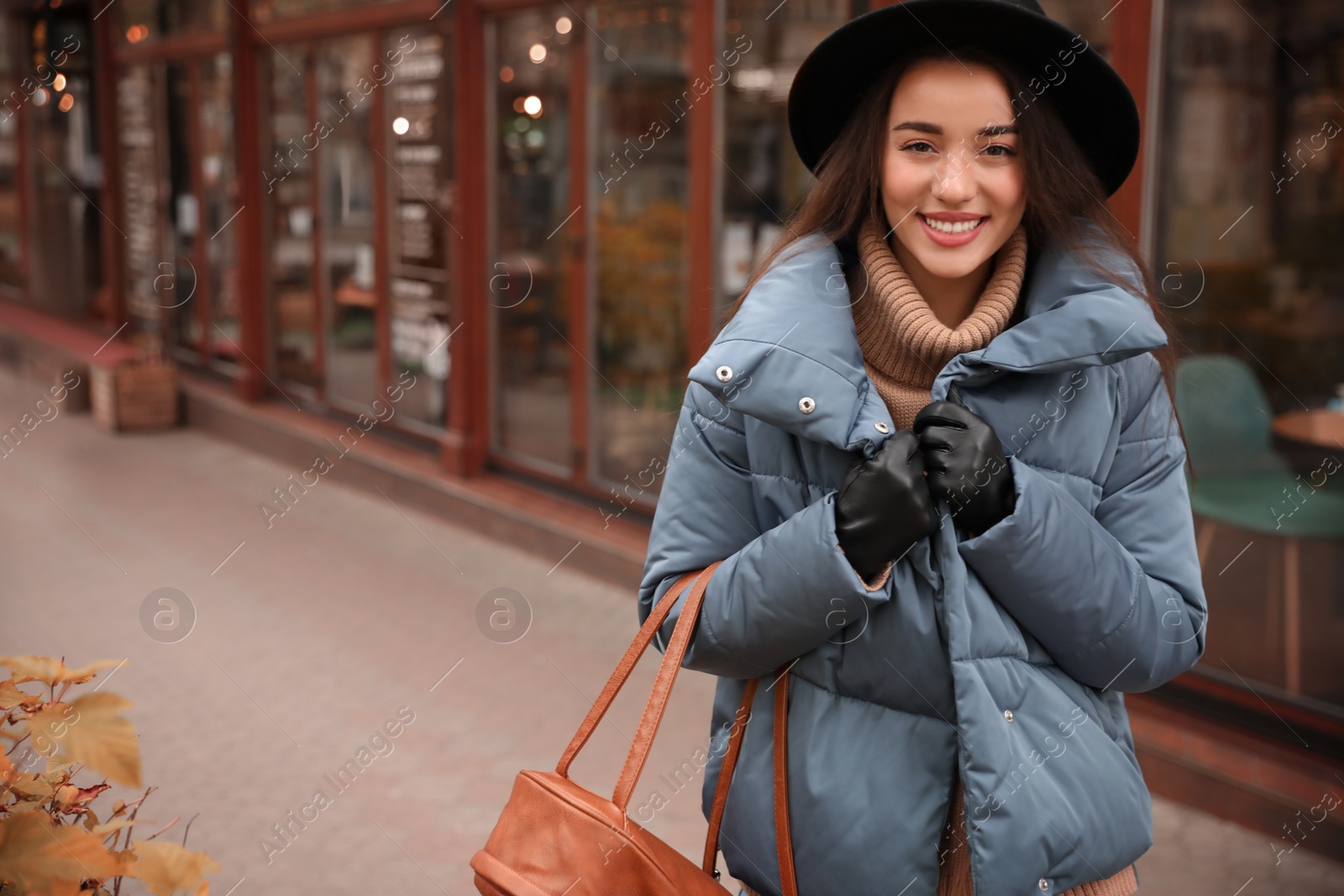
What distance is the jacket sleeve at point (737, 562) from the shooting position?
160 cm

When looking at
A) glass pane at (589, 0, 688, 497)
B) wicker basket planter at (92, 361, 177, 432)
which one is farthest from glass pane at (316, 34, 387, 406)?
glass pane at (589, 0, 688, 497)

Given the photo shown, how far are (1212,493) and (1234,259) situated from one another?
0.78 metres

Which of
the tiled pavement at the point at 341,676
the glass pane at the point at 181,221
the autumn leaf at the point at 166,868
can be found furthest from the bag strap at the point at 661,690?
the glass pane at the point at 181,221

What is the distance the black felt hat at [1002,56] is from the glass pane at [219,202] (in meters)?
9.02

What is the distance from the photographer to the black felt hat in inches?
65.1

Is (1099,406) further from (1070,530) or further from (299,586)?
(299,586)

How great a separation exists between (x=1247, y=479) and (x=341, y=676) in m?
3.37

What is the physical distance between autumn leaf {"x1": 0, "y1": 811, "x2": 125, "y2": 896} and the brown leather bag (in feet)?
1.51

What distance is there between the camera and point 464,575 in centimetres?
650

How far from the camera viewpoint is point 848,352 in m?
1.69

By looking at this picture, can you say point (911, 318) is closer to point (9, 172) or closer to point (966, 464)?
point (966, 464)

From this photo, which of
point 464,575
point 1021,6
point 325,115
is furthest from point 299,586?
point 1021,6

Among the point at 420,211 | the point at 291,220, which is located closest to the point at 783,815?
the point at 420,211

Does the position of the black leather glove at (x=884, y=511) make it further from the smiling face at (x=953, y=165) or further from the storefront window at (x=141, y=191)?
the storefront window at (x=141, y=191)
